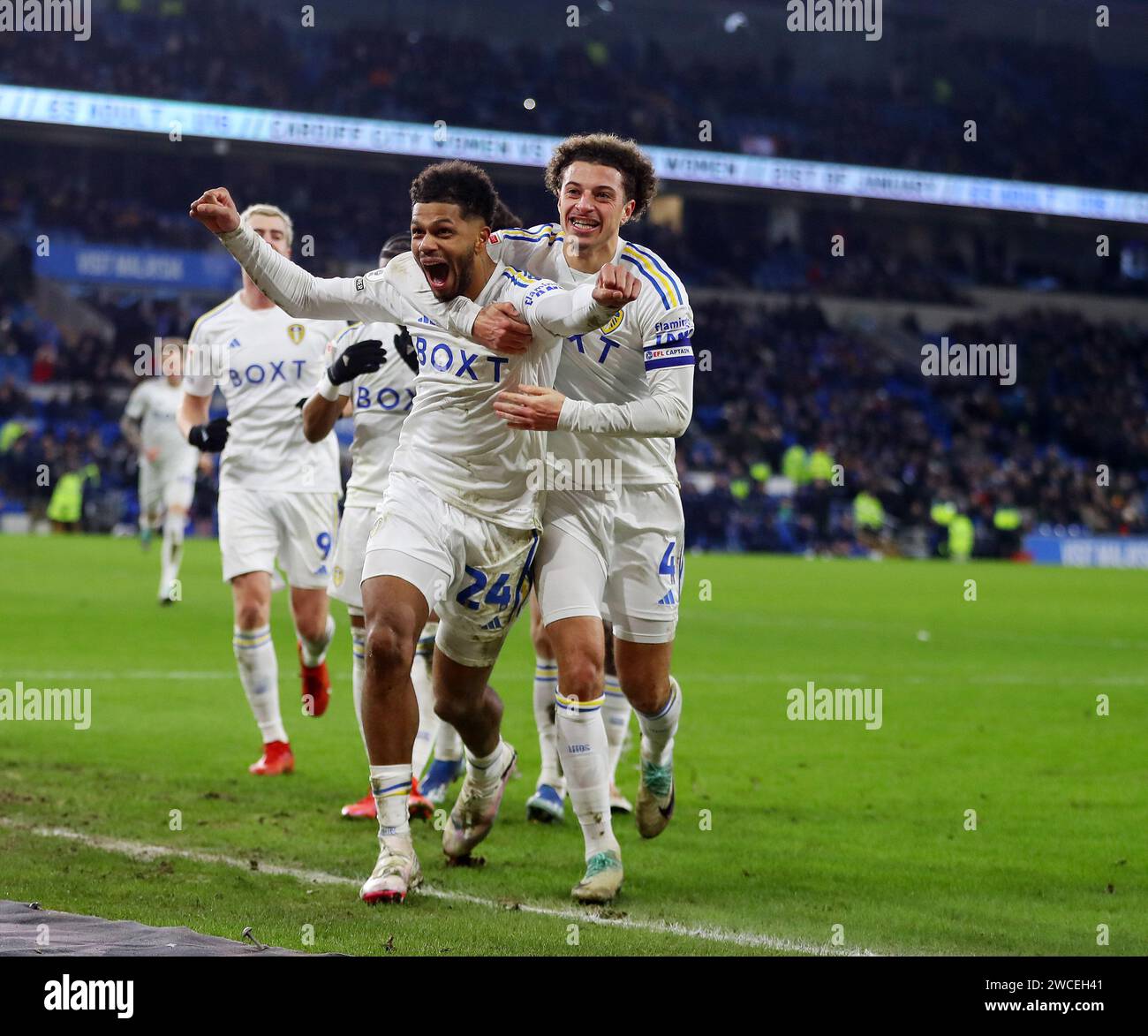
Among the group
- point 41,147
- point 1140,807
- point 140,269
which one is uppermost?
point 41,147

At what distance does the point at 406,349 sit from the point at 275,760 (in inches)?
96.6

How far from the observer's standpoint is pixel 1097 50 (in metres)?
47.3

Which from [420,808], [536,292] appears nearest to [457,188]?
[536,292]

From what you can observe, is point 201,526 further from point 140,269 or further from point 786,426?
point 786,426

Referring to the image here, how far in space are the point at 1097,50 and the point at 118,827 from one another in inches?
1835

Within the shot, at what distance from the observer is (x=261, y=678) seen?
7.97 metres

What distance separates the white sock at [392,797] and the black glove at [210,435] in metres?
3.07

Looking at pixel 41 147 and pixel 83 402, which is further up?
pixel 41 147

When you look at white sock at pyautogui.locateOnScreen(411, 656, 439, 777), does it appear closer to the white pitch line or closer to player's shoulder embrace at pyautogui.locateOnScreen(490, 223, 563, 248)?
the white pitch line

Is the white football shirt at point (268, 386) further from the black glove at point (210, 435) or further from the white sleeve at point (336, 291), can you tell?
the white sleeve at point (336, 291)

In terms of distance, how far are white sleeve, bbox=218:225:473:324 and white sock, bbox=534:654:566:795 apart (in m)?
2.13

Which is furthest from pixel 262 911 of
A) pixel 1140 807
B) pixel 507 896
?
pixel 1140 807

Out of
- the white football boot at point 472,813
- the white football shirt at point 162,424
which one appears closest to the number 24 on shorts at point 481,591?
the white football boot at point 472,813

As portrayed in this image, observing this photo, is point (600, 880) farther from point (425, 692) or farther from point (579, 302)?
point (425, 692)
